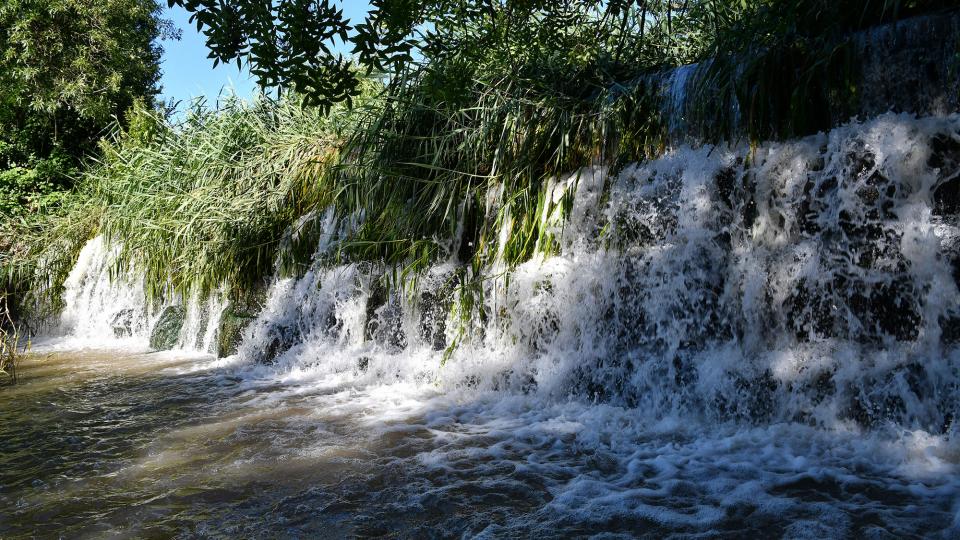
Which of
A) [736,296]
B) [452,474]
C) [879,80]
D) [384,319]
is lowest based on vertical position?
[452,474]

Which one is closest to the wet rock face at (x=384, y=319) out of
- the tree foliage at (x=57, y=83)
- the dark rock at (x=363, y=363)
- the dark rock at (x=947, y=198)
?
the dark rock at (x=363, y=363)

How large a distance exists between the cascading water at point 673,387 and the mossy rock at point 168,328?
2.79m

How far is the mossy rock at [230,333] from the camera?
7.14m

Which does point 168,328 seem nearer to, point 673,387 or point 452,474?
point 452,474

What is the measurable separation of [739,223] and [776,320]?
2.03ft

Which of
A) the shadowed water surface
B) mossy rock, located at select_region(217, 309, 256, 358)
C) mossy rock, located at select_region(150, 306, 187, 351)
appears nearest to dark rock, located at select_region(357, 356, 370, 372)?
the shadowed water surface

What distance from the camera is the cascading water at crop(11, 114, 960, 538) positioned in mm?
3006

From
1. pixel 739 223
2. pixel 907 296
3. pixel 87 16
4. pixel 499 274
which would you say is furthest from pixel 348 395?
pixel 87 16

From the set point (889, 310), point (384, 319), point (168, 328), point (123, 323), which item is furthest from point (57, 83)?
point (889, 310)

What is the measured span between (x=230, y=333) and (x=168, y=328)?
160 cm

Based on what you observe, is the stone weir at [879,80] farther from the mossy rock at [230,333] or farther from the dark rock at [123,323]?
the dark rock at [123,323]

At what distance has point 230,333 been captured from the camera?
7.17 m

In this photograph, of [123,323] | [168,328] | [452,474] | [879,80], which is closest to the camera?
[452,474]

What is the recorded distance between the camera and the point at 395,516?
2.99 metres
